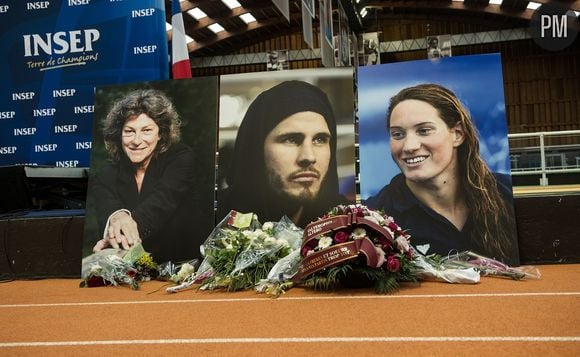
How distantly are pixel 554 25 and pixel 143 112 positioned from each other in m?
18.1

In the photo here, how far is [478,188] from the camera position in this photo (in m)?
3.96

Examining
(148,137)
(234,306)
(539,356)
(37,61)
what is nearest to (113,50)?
(37,61)

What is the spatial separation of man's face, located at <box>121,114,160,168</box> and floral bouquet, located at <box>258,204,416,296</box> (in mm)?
1617

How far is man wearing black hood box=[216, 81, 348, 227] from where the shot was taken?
13.8 ft

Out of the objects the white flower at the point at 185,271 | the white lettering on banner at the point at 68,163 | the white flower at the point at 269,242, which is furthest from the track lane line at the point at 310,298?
the white lettering on banner at the point at 68,163

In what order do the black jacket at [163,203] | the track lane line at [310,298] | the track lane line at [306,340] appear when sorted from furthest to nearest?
the black jacket at [163,203], the track lane line at [310,298], the track lane line at [306,340]

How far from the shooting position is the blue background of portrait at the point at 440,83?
13.2ft

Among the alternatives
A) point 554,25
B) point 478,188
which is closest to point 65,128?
point 478,188

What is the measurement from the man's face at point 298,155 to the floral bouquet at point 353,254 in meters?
0.67

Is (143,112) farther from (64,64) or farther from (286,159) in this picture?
(64,64)

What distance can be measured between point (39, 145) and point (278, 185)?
9.55ft

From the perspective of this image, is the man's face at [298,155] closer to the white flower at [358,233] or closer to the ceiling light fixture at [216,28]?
the white flower at [358,233]

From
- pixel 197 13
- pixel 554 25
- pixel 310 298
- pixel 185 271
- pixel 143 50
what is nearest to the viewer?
pixel 310 298

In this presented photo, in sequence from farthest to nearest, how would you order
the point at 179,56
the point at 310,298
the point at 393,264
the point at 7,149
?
the point at 179,56
the point at 7,149
the point at 393,264
the point at 310,298
